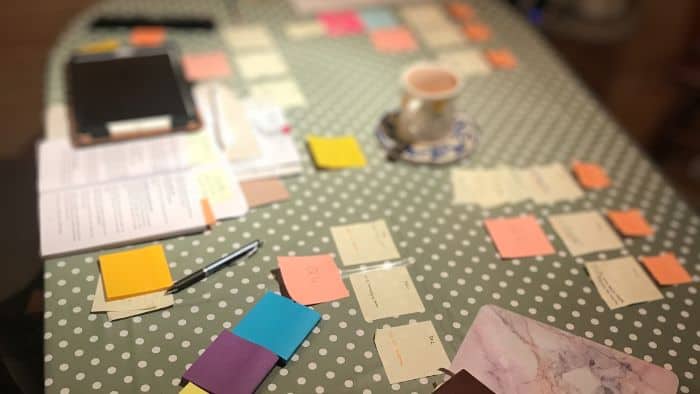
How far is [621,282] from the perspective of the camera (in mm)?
1035

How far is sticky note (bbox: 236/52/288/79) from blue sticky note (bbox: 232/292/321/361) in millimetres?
637

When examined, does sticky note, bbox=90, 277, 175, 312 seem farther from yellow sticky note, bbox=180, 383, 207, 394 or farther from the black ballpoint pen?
yellow sticky note, bbox=180, 383, 207, 394

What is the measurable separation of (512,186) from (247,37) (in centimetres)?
74

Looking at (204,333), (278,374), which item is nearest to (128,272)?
(204,333)

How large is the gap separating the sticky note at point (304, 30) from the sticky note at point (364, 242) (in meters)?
0.65

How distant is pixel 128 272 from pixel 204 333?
167mm

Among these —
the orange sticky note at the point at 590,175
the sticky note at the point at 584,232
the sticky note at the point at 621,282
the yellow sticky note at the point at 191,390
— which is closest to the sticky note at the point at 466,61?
the orange sticky note at the point at 590,175

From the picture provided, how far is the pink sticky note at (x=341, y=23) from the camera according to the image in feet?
5.21

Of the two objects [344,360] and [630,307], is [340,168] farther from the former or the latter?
[630,307]

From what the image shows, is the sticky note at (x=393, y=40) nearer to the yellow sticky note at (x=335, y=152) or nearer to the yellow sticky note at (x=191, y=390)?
the yellow sticky note at (x=335, y=152)

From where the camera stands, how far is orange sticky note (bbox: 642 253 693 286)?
1052 millimetres

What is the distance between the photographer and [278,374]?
86 centimetres

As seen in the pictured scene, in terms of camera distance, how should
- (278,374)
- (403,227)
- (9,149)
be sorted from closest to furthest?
(278,374), (403,227), (9,149)

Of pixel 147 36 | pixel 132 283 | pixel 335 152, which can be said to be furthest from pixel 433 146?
pixel 147 36
